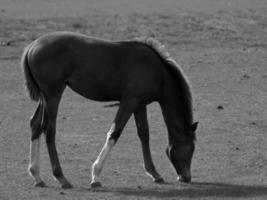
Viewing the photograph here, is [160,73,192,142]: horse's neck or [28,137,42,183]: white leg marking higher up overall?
[160,73,192,142]: horse's neck

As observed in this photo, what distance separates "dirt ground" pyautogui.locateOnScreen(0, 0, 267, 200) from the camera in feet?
35.6

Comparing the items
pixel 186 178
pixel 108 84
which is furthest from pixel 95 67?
pixel 186 178

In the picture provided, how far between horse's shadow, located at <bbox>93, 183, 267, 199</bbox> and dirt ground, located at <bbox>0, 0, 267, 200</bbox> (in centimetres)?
1

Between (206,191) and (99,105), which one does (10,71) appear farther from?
(206,191)

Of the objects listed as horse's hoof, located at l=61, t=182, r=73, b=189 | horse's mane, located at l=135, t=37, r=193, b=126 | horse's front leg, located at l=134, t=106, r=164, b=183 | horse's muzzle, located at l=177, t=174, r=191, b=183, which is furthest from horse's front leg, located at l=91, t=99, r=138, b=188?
horse's muzzle, located at l=177, t=174, r=191, b=183

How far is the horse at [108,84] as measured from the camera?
10.8 meters

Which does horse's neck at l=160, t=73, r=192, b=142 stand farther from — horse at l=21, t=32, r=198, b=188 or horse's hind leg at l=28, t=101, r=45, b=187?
horse's hind leg at l=28, t=101, r=45, b=187

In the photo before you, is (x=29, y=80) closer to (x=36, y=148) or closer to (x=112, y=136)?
(x=36, y=148)

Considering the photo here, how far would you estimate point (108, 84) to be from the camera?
1088 cm

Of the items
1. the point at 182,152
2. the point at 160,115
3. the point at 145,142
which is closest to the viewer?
the point at 182,152

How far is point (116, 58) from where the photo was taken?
11.0 m

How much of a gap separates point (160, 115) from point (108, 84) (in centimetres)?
505

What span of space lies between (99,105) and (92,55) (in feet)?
19.4

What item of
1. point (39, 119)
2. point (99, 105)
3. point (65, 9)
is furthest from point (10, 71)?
point (65, 9)
